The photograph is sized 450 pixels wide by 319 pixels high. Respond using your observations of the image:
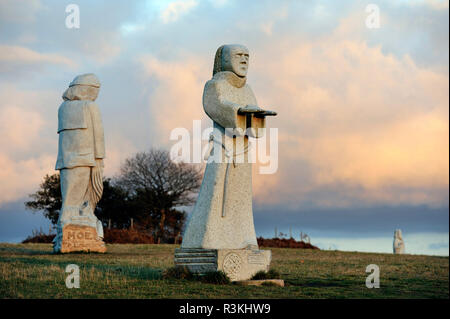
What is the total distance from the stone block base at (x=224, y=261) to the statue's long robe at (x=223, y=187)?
0.19 m

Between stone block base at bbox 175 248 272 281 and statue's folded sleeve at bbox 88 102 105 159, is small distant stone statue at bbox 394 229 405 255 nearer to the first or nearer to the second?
statue's folded sleeve at bbox 88 102 105 159

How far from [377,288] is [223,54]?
5.85 meters

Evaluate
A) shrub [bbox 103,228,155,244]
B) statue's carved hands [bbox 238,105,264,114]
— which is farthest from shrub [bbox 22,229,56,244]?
statue's carved hands [bbox 238,105,264,114]

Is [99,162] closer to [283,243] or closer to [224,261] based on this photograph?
[224,261]

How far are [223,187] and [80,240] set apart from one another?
8.38 metres

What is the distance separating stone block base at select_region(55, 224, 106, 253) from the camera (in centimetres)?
1788

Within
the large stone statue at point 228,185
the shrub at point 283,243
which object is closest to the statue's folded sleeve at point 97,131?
the large stone statue at point 228,185

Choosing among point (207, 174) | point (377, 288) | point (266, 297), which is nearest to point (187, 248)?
point (207, 174)

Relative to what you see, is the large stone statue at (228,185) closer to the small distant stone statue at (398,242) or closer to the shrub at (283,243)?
the shrub at (283,243)

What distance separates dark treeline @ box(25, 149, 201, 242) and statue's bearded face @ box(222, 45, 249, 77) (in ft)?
96.8

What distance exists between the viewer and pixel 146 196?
41625mm

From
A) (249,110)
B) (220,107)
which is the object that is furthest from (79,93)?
(249,110)

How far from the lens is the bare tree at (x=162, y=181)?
4191 cm
